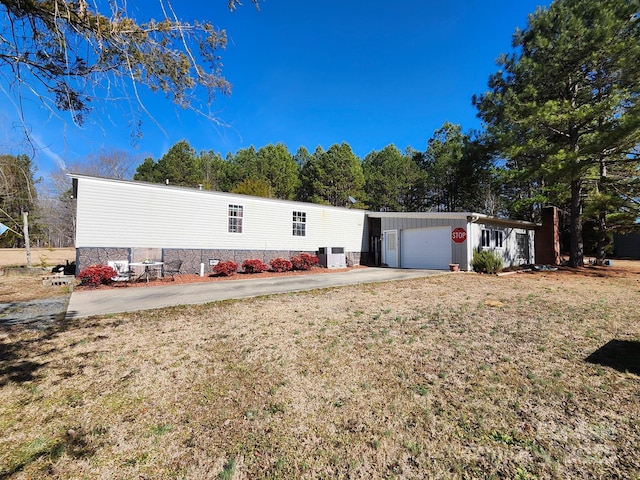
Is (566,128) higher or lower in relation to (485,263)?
higher

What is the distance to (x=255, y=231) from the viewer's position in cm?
1416

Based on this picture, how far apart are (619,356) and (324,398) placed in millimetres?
3842

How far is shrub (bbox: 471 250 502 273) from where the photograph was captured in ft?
42.5

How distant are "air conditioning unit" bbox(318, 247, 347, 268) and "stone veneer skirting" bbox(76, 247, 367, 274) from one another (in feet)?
4.55

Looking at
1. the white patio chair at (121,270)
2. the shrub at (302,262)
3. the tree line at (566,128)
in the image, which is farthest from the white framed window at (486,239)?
the white patio chair at (121,270)

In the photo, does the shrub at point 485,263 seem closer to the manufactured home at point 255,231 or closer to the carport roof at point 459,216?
the manufactured home at point 255,231

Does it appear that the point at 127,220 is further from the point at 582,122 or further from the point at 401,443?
the point at 582,122

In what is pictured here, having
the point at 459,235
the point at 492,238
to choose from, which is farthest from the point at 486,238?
the point at 459,235

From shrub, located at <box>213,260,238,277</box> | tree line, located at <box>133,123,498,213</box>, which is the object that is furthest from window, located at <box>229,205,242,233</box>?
tree line, located at <box>133,123,498,213</box>

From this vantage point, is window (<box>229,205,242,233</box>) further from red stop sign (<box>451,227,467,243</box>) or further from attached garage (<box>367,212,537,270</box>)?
red stop sign (<box>451,227,467,243</box>)

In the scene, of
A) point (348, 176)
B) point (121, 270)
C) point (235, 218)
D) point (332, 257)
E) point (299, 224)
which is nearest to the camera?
point (121, 270)

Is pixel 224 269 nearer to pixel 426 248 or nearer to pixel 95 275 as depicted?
pixel 95 275

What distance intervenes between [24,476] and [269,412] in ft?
5.49

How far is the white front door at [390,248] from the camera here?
16.6 metres
